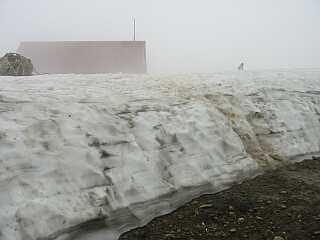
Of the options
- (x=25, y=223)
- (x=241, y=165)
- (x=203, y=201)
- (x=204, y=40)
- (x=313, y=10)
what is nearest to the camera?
(x=25, y=223)

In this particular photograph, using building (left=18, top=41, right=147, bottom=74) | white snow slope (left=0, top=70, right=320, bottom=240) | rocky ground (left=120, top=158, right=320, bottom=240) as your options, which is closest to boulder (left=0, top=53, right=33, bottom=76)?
building (left=18, top=41, right=147, bottom=74)

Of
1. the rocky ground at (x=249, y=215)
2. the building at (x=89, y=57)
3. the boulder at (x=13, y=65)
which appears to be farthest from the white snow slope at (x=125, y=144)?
the building at (x=89, y=57)

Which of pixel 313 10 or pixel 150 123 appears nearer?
pixel 150 123

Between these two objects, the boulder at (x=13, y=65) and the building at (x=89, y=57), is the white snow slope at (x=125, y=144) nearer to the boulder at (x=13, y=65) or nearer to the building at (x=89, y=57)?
the boulder at (x=13, y=65)

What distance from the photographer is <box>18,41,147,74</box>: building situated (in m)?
6.26

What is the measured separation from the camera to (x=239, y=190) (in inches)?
84.1

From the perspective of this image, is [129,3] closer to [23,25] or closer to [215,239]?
[23,25]

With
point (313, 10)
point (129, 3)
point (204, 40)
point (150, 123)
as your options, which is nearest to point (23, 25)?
point (129, 3)

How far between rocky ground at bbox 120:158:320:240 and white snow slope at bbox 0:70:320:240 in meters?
0.09

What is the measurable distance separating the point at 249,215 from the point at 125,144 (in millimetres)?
707

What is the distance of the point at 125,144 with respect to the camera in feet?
6.53

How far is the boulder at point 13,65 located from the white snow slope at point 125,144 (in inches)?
74.9

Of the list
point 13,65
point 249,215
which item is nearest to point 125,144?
point 249,215

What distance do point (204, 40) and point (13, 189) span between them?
7.07 metres
